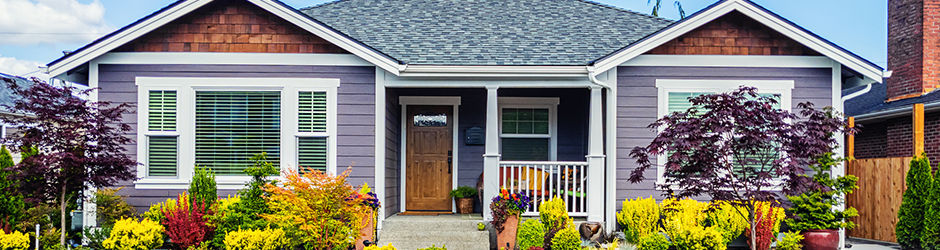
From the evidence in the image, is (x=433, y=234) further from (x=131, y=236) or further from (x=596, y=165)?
(x=131, y=236)

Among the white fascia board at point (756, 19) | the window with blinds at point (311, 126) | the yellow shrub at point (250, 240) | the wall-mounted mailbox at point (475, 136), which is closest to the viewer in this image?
the yellow shrub at point (250, 240)

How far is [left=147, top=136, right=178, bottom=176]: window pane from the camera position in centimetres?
777

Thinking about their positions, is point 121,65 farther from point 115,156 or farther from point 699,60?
point 699,60

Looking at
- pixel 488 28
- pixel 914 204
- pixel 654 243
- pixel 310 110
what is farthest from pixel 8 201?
pixel 914 204

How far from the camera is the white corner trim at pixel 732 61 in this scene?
789cm

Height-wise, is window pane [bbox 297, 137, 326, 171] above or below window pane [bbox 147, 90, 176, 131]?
below

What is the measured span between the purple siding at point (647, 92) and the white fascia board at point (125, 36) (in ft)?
17.5

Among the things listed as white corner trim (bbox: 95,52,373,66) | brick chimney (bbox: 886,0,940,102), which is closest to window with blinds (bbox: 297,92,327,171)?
white corner trim (bbox: 95,52,373,66)

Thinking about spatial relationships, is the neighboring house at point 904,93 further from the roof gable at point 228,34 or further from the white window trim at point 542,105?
the roof gable at point 228,34

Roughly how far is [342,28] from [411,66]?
2.16 meters

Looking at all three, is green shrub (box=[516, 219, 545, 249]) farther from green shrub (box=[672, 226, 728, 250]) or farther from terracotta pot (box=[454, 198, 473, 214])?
terracotta pot (box=[454, 198, 473, 214])

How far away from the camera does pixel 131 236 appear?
681 cm

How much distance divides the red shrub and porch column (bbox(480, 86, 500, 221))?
3.25 metres

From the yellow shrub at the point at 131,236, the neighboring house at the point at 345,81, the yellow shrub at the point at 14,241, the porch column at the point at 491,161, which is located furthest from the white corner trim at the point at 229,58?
the yellow shrub at the point at 14,241
